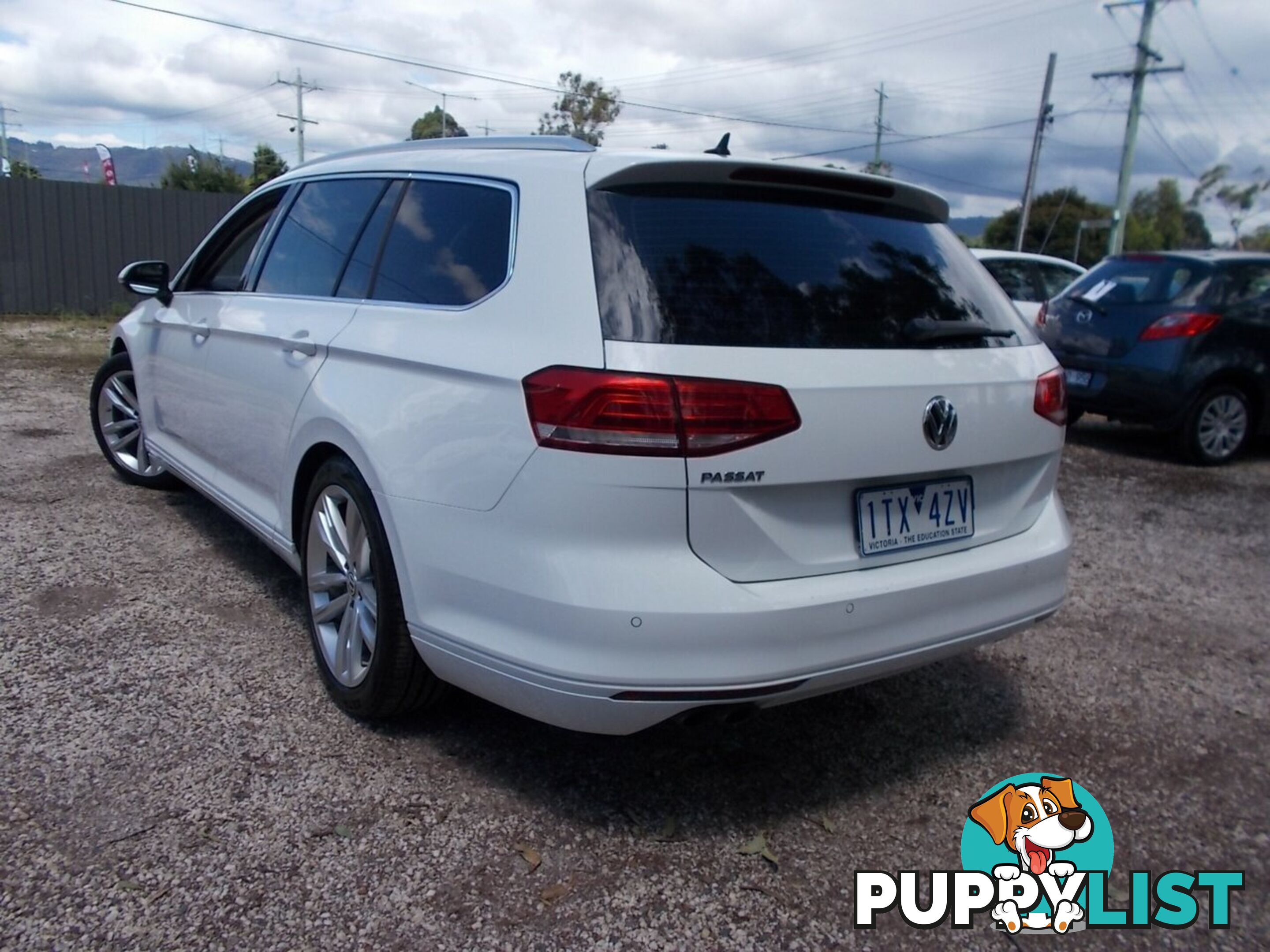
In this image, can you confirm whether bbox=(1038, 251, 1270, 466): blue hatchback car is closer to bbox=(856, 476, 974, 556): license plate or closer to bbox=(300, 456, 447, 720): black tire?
bbox=(856, 476, 974, 556): license plate

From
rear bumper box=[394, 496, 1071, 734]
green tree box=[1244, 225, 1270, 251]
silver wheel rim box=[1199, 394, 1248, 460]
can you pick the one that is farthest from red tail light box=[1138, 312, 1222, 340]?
green tree box=[1244, 225, 1270, 251]

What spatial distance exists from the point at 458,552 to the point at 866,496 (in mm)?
1005

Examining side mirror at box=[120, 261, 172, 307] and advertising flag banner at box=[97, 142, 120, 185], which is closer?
side mirror at box=[120, 261, 172, 307]

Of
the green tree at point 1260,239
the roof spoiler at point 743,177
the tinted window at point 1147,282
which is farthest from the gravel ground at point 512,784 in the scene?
the green tree at point 1260,239

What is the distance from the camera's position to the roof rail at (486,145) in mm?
2797

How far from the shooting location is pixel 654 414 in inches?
88.5

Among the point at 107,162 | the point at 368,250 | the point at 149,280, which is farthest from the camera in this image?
the point at 107,162

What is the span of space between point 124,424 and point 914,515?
454 cm

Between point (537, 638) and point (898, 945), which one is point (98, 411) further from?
point (898, 945)

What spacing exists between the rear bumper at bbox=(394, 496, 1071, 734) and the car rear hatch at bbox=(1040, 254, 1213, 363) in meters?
6.06

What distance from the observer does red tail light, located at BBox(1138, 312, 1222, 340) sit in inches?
299

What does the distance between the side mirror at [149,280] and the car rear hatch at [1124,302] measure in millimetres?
6504

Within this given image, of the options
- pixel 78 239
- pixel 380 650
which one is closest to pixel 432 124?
pixel 78 239

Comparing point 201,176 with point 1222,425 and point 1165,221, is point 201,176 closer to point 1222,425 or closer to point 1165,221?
point 1222,425
